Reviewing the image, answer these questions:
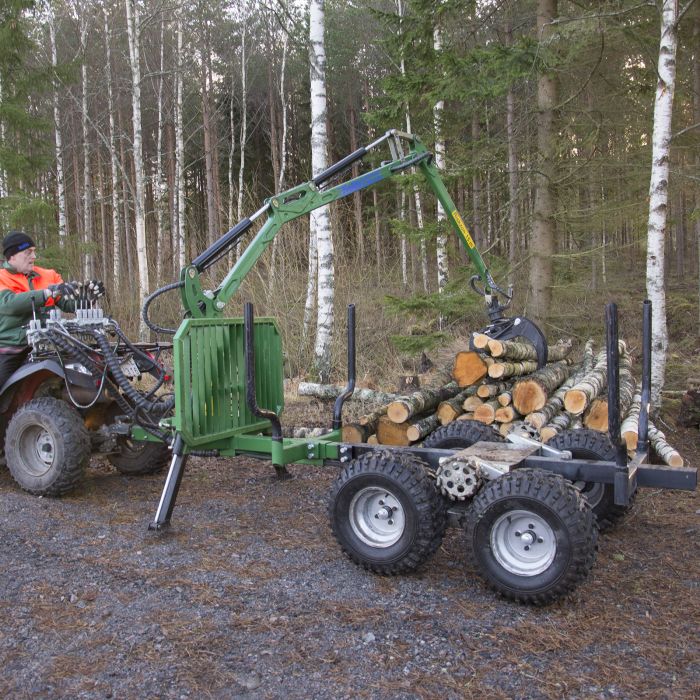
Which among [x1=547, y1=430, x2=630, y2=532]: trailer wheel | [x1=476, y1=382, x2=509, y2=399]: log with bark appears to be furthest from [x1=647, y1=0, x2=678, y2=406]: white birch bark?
[x1=547, y1=430, x2=630, y2=532]: trailer wheel

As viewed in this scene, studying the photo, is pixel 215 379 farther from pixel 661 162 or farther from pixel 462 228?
pixel 661 162

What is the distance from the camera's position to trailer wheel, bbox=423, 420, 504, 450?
529 centimetres

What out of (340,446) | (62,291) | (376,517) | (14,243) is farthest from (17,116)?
(376,517)

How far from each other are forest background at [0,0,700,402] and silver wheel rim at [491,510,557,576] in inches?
215

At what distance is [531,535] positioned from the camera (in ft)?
12.4

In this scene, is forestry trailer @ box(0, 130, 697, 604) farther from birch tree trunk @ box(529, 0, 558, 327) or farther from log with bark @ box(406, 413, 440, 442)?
birch tree trunk @ box(529, 0, 558, 327)

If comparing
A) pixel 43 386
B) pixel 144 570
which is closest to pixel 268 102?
pixel 43 386

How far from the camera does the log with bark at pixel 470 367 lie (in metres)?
6.56

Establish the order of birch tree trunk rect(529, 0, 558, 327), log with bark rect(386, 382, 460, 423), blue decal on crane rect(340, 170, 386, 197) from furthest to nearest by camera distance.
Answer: birch tree trunk rect(529, 0, 558, 327), log with bark rect(386, 382, 460, 423), blue decal on crane rect(340, 170, 386, 197)

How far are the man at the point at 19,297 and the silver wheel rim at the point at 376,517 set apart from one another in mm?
3220

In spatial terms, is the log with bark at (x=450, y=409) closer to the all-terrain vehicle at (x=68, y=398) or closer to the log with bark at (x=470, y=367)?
the log with bark at (x=470, y=367)

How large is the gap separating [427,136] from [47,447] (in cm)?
813

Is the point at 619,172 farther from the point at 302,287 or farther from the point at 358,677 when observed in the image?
the point at 358,677

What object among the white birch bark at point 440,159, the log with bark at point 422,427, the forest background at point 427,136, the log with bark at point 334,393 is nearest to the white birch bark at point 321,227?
the forest background at point 427,136
